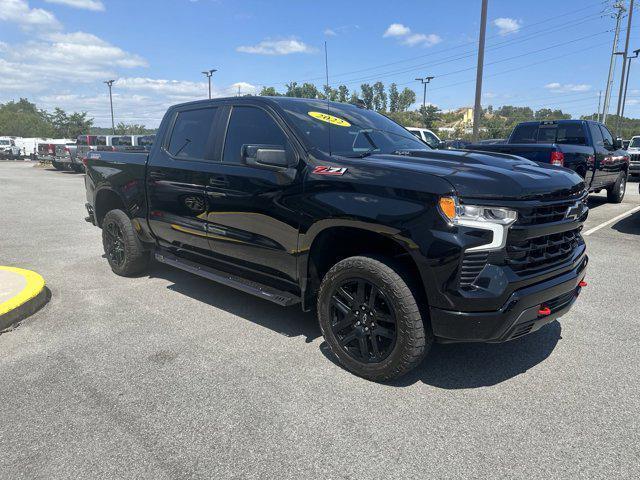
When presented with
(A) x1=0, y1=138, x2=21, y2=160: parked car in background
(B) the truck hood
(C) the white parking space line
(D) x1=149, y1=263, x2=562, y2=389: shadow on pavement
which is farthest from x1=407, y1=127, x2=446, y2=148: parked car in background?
(A) x1=0, y1=138, x2=21, y2=160: parked car in background

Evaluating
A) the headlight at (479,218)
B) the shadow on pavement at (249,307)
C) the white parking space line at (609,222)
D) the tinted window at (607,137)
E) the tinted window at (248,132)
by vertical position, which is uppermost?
the tinted window at (607,137)

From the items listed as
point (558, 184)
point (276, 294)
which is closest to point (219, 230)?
point (276, 294)

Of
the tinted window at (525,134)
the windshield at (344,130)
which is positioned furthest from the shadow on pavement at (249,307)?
the tinted window at (525,134)

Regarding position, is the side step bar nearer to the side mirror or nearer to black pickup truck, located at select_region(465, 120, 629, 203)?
the side mirror

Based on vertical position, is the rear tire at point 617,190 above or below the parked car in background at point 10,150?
below

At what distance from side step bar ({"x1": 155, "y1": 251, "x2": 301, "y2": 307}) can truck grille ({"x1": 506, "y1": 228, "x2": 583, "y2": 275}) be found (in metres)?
1.63

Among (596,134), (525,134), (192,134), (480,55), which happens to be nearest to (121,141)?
(480,55)

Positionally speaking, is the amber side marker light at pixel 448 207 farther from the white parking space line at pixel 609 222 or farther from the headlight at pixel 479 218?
the white parking space line at pixel 609 222

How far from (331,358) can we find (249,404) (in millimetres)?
842

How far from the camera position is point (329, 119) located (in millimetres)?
4023

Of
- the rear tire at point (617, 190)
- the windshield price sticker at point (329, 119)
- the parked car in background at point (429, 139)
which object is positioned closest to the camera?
the windshield price sticker at point (329, 119)

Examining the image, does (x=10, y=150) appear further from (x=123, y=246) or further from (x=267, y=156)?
(x=267, y=156)

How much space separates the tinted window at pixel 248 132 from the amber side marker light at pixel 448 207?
4.91ft

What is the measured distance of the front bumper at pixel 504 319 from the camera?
276 cm
